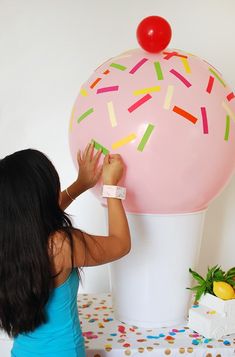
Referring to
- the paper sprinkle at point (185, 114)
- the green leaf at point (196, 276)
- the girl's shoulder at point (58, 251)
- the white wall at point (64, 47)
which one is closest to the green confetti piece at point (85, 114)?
the paper sprinkle at point (185, 114)

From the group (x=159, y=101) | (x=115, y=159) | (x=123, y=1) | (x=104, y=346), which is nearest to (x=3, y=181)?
(x=115, y=159)

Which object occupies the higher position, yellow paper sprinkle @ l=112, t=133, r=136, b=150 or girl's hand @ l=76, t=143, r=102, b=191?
yellow paper sprinkle @ l=112, t=133, r=136, b=150

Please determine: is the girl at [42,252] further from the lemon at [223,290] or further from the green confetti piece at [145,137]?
the lemon at [223,290]

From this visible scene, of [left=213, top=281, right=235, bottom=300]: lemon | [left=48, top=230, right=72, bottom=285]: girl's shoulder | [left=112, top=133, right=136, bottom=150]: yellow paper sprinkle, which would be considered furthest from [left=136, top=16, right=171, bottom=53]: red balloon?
[left=213, top=281, right=235, bottom=300]: lemon

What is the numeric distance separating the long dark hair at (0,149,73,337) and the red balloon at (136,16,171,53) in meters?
0.42

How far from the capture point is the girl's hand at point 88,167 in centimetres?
113

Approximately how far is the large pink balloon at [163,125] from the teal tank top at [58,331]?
10.9 inches

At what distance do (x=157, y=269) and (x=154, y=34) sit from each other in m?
0.60

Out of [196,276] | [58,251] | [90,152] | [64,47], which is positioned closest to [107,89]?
[90,152]

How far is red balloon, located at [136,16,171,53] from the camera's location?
1.13 metres

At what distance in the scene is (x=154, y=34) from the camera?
113 centimetres

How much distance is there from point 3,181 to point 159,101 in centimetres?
40

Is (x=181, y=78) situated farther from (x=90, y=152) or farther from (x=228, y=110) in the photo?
(x=90, y=152)

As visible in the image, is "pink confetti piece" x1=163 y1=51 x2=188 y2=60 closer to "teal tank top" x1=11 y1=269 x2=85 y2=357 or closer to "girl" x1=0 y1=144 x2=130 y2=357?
"girl" x1=0 y1=144 x2=130 y2=357
